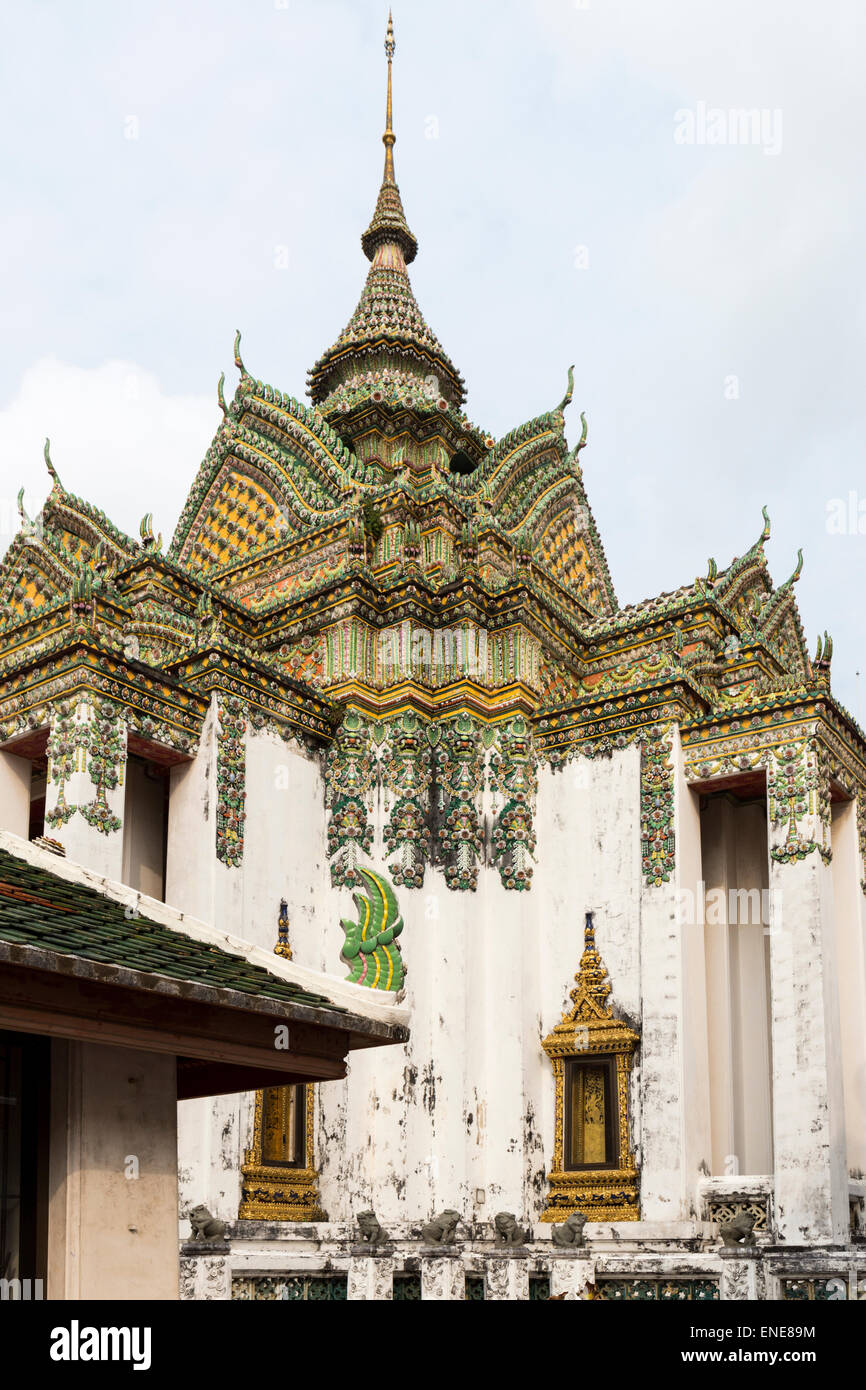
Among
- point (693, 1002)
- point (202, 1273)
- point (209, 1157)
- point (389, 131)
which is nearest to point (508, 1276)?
point (209, 1157)

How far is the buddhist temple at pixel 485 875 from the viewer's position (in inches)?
471

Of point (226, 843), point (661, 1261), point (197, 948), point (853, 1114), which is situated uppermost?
point (226, 843)

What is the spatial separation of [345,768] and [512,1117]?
383 cm

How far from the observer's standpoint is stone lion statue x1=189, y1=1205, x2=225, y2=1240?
394 inches

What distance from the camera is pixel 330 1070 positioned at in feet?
19.8

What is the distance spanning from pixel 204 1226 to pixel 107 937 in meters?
5.53

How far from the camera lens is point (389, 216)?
70.5 feet

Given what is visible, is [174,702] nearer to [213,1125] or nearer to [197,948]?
[213,1125]

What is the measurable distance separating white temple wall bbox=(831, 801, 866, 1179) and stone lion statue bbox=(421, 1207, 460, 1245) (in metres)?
4.18

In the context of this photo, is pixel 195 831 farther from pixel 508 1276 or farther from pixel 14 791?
pixel 508 1276

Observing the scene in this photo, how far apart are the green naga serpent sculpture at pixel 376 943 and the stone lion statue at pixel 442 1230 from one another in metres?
1.93

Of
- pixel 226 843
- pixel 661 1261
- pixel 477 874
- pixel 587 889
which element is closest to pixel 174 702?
pixel 226 843

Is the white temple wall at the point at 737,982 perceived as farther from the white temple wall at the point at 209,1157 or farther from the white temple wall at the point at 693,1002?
the white temple wall at the point at 209,1157
